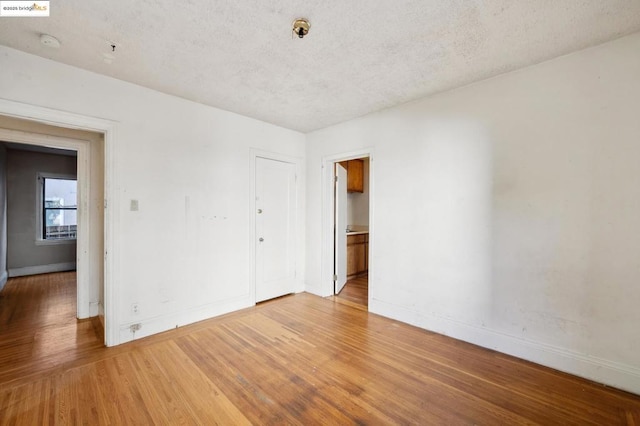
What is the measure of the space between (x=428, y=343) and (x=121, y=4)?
3.76 meters

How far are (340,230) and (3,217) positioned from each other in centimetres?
620

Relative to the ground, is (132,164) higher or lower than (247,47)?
lower

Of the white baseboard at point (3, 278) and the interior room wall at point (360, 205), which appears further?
the interior room wall at point (360, 205)

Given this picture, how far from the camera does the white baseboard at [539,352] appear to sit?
2000 millimetres

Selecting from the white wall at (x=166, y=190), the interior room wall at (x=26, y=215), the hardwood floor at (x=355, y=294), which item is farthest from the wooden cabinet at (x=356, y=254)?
the interior room wall at (x=26, y=215)

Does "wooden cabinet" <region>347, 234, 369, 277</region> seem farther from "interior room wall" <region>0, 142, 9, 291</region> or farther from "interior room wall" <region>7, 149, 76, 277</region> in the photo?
"interior room wall" <region>7, 149, 76, 277</region>

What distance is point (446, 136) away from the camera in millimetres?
2885

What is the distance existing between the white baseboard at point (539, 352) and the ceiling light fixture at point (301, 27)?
3.06 m

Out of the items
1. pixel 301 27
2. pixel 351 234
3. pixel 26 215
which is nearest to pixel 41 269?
pixel 26 215

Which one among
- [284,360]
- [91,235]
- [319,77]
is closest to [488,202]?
[319,77]

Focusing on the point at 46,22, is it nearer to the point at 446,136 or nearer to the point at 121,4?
the point at 121,4

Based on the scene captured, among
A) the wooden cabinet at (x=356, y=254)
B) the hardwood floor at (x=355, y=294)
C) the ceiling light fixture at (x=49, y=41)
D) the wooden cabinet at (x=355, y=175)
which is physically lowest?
the hardwood floor at (x=355, y=294)

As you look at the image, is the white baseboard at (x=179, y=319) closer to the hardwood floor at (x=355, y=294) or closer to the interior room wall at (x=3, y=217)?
the hardwood floor at (x=355, y=294)

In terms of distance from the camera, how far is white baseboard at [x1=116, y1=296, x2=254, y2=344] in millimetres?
2723
